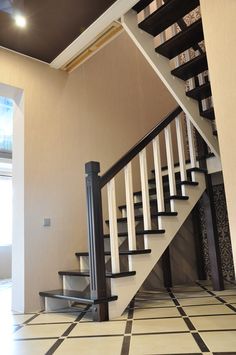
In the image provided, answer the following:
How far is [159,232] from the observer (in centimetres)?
298

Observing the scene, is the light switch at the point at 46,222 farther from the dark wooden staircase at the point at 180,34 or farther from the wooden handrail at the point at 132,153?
the dark wooden staircase at the point at 180,34

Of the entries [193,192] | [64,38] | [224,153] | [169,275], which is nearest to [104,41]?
[64,38]

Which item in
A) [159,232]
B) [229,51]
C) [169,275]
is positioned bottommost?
[169,275]

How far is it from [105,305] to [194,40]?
2.36m

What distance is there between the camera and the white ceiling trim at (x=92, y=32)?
2.80 metres

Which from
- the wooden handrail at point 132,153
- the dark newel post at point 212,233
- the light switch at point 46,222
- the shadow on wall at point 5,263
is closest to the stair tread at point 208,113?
the wooden handrail at point 132,153

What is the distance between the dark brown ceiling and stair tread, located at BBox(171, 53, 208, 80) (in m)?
0.85

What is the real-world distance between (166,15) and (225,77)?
1612mm

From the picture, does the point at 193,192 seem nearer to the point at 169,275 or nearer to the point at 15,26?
the point at 169,275

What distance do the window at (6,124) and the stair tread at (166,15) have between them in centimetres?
369

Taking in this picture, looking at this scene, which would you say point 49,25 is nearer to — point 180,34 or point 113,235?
point 180,34

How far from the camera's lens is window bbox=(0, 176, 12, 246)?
6773 millimetres

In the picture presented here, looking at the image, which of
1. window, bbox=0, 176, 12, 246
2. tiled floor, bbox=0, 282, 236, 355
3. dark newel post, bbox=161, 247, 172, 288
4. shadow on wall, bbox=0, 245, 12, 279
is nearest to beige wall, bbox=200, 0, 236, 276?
tiled floor, bbox=0, 282, 236, 355

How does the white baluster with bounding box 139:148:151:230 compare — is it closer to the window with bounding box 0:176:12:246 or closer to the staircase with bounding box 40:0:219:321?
the staircase with bounding box 40:0:219:321
